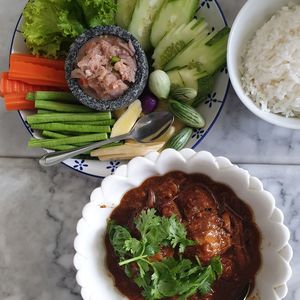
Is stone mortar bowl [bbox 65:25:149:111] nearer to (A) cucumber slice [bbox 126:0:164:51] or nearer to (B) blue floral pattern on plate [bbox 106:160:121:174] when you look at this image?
(A) cucumber slice [bbox 126:0:164:51]

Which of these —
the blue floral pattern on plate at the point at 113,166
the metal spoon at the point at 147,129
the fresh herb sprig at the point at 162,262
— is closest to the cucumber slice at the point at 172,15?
the metal spoon at the point at 147,129

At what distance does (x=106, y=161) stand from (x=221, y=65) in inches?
17.2

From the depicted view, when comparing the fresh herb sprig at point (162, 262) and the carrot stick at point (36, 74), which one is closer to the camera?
the fresh herb sprig at point (162, 262)

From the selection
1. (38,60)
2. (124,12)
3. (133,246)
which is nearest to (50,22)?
(38,60)

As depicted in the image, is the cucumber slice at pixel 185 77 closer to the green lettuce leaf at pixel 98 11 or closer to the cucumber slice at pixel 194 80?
the cucumber slice at pixel 194 80

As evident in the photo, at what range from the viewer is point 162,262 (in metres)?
1.52

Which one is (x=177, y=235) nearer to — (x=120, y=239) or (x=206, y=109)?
(x=120, y=239)

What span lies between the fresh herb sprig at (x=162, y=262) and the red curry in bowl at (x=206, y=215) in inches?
1.2

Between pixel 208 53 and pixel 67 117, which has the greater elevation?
pixel 208 53

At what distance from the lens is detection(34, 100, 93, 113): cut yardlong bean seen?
5.74 ft

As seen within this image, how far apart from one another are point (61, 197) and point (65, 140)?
0.19 metres

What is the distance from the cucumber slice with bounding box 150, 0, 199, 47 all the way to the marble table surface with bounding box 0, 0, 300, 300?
0.42 feet

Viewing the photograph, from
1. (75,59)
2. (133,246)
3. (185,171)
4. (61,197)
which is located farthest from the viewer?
(61,197)

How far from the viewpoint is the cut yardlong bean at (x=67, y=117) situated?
174 cm
